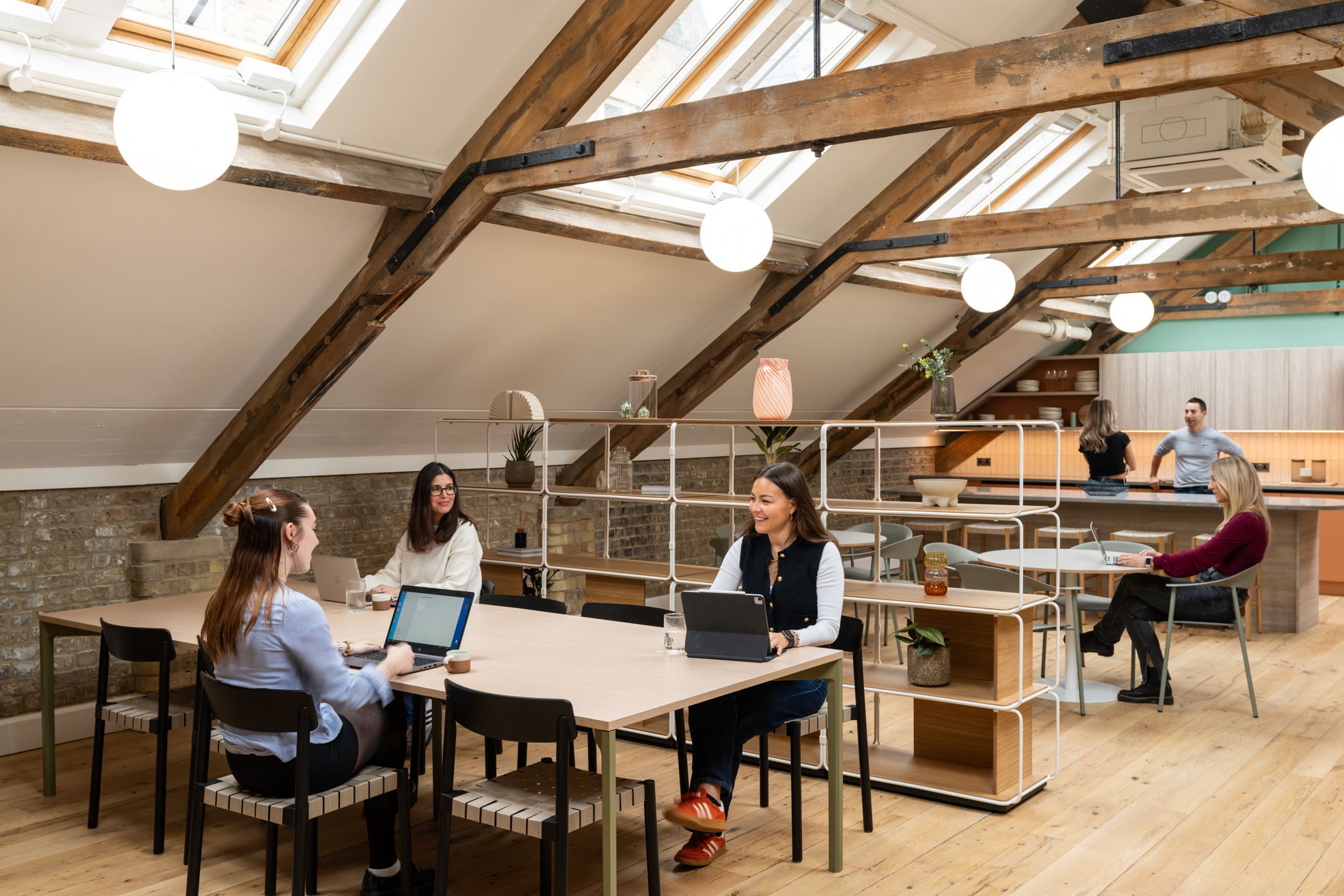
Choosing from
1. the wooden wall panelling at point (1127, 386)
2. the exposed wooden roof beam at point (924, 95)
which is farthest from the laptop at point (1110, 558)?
the wooden wall panelling at point (1127, 386)

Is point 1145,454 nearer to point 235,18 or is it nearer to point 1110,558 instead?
point 1110,558

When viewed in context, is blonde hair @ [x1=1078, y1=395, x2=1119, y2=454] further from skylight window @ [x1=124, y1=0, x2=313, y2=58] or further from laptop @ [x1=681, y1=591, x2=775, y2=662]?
skylight window @ [x1=124, y1=0, x2=313, y2=58]

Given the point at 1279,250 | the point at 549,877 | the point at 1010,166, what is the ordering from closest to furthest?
the point at 549,877, the point at 1010,166, the point at 1279,250

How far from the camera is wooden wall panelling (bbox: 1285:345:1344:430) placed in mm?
10164

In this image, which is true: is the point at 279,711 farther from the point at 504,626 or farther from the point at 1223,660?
the point at 1223,660

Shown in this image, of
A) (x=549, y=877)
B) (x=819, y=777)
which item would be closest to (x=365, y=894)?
(x=549, y=877)

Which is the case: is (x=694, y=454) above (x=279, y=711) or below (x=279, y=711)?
above

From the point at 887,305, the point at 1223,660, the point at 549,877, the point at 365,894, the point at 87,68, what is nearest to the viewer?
the point at 549,877

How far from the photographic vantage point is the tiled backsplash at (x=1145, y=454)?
1026 centimetres

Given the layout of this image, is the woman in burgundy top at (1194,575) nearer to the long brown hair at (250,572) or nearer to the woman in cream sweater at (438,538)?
the woman in cream sweater at (438,538)

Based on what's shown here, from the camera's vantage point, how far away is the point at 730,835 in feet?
12.9

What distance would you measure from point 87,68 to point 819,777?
12.7 feet

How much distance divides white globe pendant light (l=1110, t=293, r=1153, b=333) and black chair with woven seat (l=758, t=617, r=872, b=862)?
4.68 meters

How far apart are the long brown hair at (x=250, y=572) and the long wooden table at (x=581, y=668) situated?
48 cm
